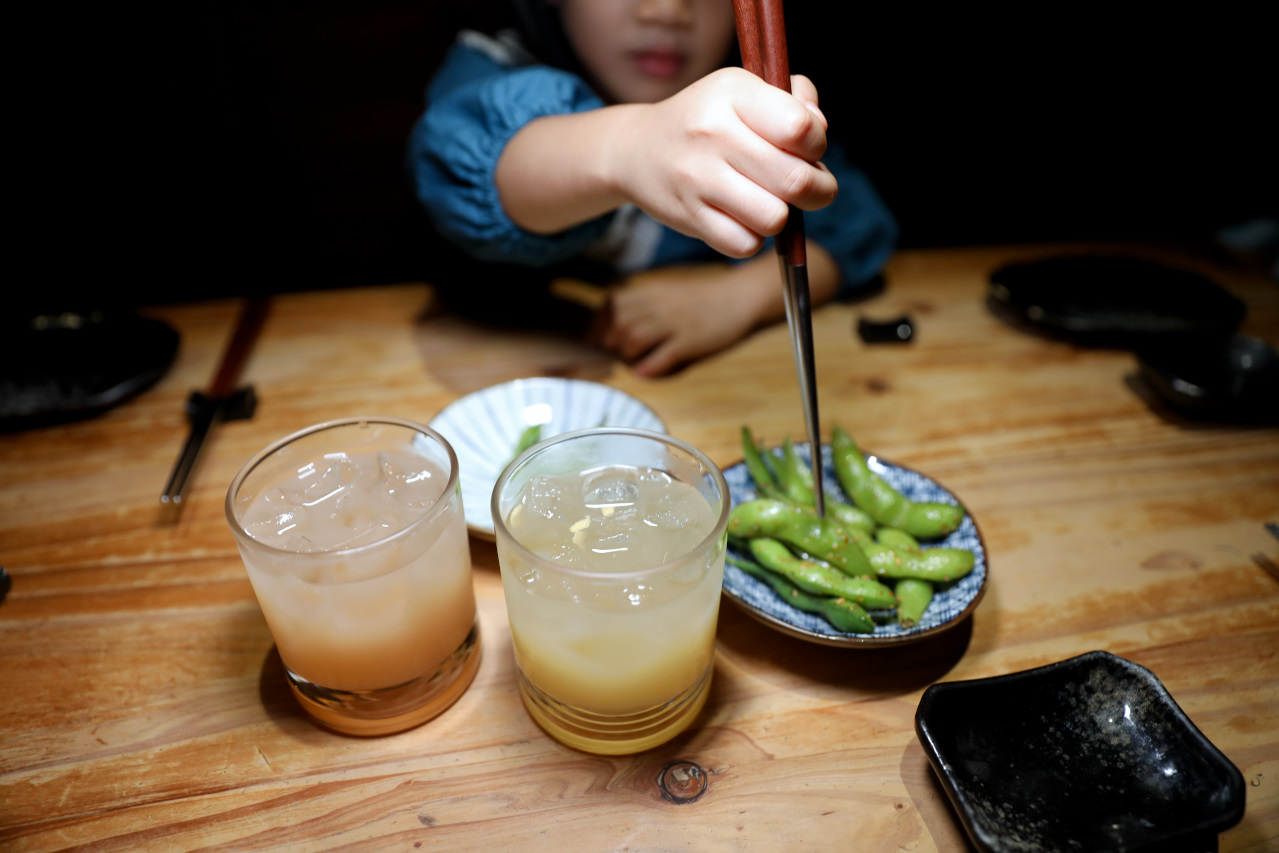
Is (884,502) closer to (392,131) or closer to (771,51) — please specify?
(771,51)

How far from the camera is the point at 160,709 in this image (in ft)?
3.09

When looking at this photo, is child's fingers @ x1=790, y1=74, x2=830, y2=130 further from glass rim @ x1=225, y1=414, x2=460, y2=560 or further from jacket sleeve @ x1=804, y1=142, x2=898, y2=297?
jacket sleeve @ x1=804, y1=142, x2=898, y2=297

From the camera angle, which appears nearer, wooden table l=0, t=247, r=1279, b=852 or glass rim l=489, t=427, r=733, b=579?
glass rim l=489, t=427, r=733, b=579

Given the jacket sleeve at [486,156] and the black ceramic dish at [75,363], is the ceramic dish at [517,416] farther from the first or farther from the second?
the black ceramic dish at [75,363]

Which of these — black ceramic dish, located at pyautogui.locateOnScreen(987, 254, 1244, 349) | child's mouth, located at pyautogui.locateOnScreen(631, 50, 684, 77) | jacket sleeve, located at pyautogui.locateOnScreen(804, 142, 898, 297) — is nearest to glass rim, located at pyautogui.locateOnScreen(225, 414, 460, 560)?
child's mouth, located at pyautogui.locateOnScreen(631, 50, 684, 77)

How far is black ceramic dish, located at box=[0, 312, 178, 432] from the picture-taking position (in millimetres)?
1454

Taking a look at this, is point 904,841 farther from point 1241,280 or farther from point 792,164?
point 1241,280

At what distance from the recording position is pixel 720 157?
3.15 ft

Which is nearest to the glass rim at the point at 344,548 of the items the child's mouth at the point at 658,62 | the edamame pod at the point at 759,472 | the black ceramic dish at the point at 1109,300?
the edamame pod at the point at 759,472

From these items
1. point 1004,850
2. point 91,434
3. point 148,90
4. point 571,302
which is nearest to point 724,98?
point 1004,850

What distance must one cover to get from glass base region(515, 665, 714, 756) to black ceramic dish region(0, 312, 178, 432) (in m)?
1.16

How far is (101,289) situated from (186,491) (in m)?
1.77

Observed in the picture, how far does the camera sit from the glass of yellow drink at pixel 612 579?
0.75m

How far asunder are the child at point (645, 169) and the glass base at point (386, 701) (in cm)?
66
